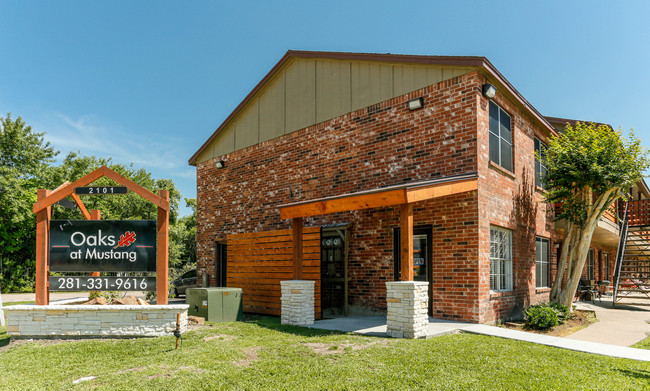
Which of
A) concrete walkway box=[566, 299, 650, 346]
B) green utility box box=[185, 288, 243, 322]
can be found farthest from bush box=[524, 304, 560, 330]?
green utility box box=[185, 288, 243, 322]

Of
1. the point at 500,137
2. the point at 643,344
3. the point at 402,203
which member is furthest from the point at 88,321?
the point at 643,344

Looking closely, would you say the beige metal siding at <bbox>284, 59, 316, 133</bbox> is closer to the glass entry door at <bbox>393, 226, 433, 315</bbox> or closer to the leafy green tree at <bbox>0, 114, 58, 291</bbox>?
the glass entry door at <bbox>393, 226, 433, 315</bbox>

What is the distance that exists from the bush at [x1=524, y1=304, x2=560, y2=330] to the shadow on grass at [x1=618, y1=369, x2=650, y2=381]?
3.17 m

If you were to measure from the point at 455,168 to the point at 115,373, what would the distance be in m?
7.21

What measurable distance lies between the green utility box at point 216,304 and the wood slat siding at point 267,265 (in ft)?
4.74

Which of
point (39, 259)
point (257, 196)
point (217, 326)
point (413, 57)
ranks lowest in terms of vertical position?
point (217, 326)

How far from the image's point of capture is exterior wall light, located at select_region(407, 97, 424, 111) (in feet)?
33.6

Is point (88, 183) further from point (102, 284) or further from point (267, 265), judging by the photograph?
point (267, 265)

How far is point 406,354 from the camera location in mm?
6430

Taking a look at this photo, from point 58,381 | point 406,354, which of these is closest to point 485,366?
point 406,354

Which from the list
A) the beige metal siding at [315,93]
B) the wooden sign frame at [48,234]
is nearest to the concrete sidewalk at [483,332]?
the wooden sign frame at [48,234]

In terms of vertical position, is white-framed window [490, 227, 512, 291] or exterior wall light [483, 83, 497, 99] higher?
exterior wall light [483, 83, 497, 99]

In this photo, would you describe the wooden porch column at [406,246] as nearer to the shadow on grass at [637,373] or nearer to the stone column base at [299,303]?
the stone column base at [299,303]

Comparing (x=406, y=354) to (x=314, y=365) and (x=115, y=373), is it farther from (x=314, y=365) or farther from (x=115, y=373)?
(x=115, y=373)
